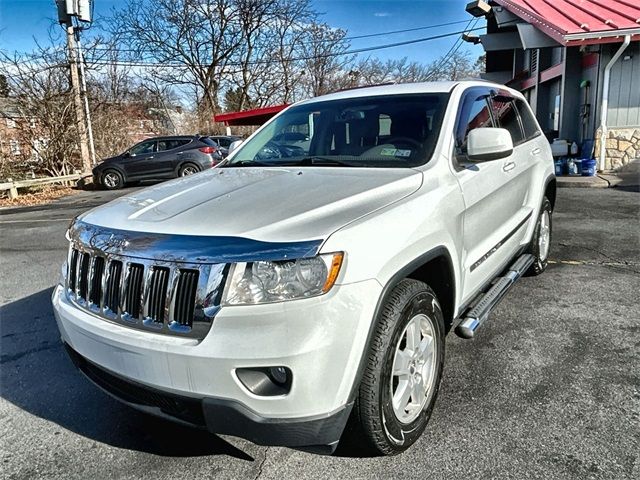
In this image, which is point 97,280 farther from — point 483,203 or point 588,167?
point 588,167

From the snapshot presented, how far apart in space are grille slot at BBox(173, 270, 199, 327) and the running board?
64.4 inches

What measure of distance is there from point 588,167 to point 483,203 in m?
10.8

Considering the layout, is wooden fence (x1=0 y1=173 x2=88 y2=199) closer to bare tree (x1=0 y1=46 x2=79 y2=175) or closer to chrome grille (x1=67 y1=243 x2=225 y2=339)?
bare tree (x1=0 y1=46 x2=79 y2=175)

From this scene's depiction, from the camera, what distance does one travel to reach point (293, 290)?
1874mm

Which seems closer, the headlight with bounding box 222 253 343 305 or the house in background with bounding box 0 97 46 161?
the headlight with bounding box 222 253 343 305

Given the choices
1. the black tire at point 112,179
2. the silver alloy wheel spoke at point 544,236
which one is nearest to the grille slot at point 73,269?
the silver alloy wheel spoke at point 544,236

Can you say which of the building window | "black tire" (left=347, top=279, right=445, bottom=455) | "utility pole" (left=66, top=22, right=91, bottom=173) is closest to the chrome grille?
"black tire" (left=347, top=279, right=445, bottom=455)

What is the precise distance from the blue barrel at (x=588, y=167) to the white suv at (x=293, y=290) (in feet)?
35.4

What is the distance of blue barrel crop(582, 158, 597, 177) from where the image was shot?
40.2 feet

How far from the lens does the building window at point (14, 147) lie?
16.9 meters

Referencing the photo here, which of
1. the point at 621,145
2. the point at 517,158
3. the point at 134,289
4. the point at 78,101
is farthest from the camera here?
the point at 78,101

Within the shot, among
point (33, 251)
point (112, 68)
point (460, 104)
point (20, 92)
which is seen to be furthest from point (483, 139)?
point (112, 68)

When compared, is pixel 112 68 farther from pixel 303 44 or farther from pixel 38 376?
pixel 38 376

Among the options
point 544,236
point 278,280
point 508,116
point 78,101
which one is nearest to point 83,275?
point 278,280
